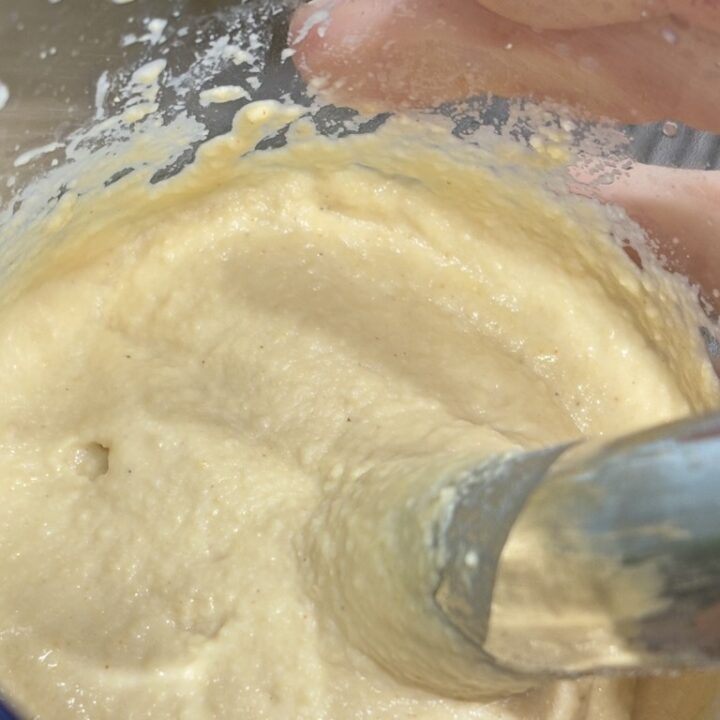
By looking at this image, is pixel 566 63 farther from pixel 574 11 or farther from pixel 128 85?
pixel 128 85

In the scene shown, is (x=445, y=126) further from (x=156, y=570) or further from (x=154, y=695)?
(x=154, y=695)

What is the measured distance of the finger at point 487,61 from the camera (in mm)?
1012

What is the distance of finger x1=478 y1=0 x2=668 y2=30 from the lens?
975mm

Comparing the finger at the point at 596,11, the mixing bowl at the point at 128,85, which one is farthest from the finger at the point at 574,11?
the mixing bowl at the point at 128,85

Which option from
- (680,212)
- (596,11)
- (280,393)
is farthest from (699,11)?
(280,393)

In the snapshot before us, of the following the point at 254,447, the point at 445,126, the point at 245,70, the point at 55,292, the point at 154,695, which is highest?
the point at 245,70

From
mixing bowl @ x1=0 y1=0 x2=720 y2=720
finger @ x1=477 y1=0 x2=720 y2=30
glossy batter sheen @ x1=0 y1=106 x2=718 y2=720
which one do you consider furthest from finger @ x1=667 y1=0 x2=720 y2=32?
glossy batter sheen @ x1=0 y1=106 x2=718 y2=720

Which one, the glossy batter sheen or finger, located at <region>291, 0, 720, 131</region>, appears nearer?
the glossy batter sheen

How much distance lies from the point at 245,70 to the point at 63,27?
22 centimetres

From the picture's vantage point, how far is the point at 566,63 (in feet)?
3.44

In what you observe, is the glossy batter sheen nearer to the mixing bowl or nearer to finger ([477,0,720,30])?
the mixing bowl

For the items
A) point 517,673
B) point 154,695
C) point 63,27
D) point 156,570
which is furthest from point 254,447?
point 63,27

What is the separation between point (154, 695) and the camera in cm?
86

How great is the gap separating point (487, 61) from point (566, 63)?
0.32ft
